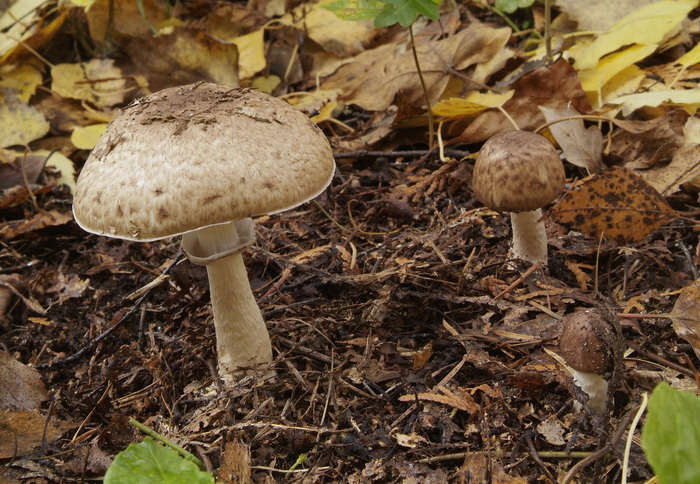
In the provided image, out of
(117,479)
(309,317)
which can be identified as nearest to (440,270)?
(309,317)

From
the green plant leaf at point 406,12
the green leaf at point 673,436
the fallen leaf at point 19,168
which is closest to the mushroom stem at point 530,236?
the green plant leaf at point 406,12

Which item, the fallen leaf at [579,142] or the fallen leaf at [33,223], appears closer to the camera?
the fallen leaf at [579,142]

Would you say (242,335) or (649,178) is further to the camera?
(649,178)

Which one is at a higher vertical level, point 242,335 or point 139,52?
point 139,52

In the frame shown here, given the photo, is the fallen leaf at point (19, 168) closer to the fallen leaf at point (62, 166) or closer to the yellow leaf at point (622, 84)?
the fallen leaf at point (62, 166)

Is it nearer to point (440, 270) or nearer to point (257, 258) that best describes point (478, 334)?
point (440, 270)

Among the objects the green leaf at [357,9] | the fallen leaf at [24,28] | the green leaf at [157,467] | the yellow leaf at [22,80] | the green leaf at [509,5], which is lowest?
the green leaf at [157,467]
